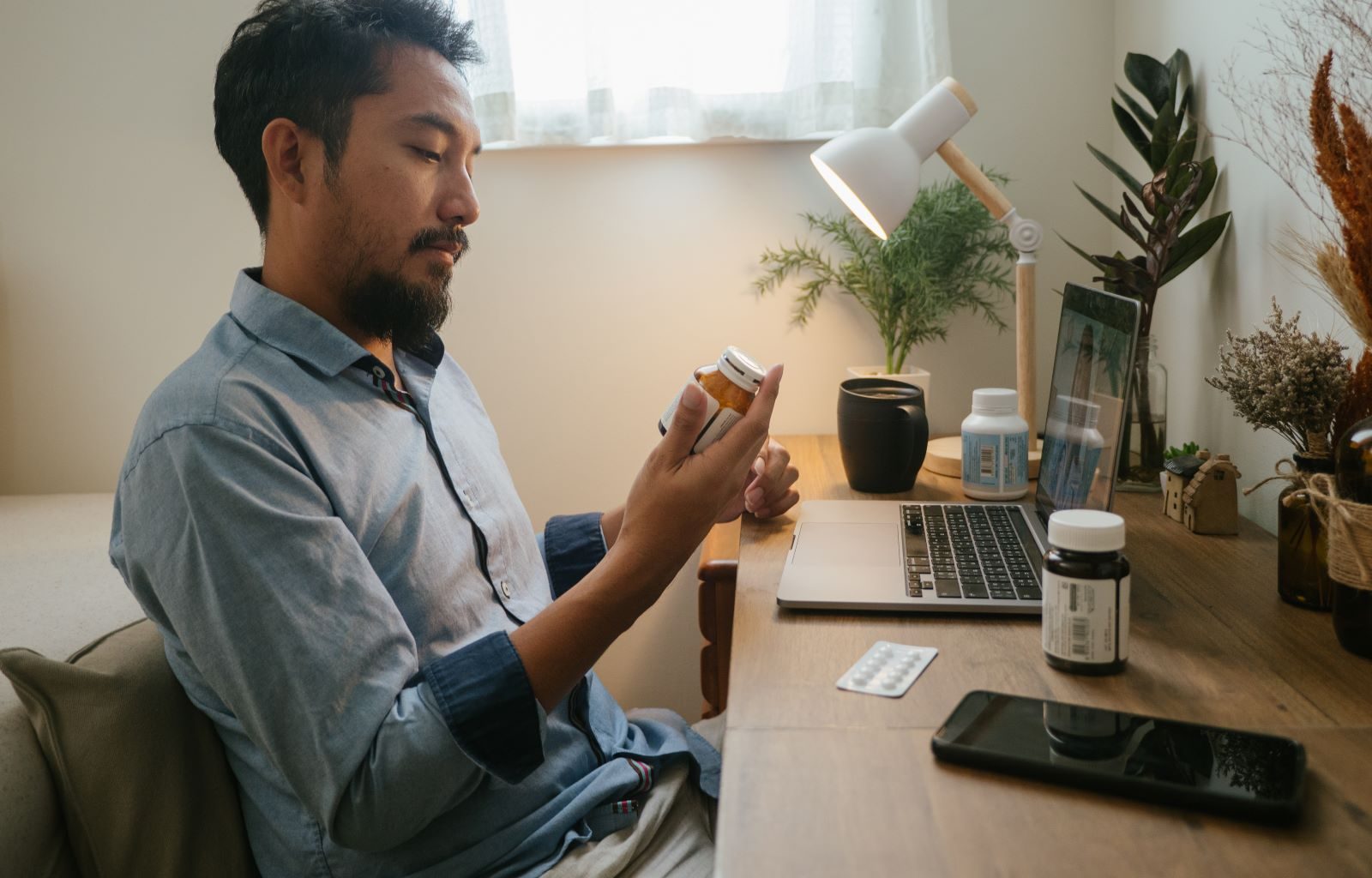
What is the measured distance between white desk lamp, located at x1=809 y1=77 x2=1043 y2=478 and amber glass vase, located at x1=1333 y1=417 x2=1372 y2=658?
2.09 feet

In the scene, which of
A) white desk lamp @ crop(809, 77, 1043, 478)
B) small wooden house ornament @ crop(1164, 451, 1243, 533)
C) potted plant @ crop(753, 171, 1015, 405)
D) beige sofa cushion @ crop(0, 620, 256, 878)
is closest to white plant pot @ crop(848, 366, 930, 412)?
potted plant @ crop(753, 171, 1015, 405)

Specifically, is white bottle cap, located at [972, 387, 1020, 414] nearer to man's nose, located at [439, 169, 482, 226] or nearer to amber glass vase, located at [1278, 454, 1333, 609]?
amber glass vase, located at [1278, 454, 1333, 609]

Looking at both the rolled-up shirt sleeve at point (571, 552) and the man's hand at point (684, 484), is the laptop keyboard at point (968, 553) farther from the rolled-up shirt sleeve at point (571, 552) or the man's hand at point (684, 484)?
the rolled-up shirt sleeve at point (571, 552)

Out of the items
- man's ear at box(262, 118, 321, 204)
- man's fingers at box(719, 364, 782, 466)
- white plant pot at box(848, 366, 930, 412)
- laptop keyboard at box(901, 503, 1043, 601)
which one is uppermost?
man's ear at box(262, 118, 321, 204)

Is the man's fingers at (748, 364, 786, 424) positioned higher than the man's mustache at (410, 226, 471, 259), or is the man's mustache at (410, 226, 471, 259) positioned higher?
the man's mustache at (410, 226, 471, 259)

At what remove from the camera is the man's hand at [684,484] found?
965mm

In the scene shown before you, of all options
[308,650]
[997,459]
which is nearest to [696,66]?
[997,459]

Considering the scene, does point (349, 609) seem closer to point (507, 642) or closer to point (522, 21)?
point (507, 642)

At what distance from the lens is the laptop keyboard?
1.02 metres

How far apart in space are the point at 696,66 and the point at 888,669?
1.23 meters

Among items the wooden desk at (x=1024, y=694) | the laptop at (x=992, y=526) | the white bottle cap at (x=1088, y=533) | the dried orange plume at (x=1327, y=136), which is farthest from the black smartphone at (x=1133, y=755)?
the dried orange plume at (x=1327, y=136)

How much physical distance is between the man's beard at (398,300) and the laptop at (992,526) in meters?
0.45

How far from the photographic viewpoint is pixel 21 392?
2.03m

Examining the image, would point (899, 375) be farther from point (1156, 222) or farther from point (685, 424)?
point (685, 424)
